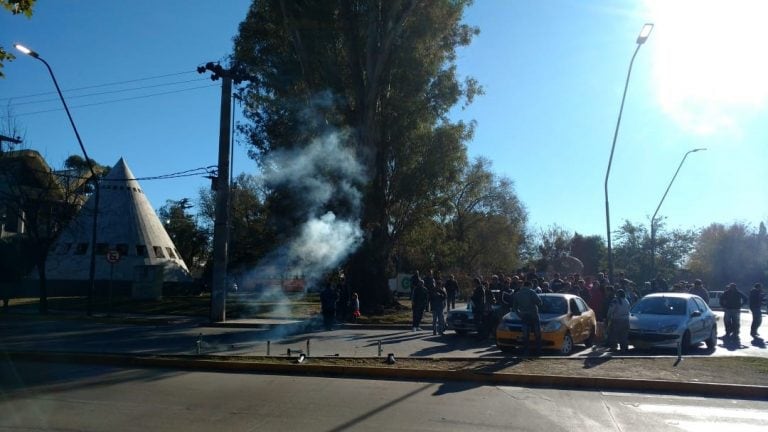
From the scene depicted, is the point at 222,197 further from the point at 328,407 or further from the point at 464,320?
the point at 328,407

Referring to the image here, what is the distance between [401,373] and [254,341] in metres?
6.19

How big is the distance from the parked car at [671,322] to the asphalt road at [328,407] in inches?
198

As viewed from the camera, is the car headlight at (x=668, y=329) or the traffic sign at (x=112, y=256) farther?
the traffic sign at (x=112, y=256)

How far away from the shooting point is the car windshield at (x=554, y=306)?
1315 centimetres

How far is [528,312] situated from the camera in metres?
11.9

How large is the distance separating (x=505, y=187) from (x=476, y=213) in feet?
11.5

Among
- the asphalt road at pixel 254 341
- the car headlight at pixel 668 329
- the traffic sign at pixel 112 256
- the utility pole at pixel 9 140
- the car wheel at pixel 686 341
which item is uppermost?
the utility pole at pixel 9 140

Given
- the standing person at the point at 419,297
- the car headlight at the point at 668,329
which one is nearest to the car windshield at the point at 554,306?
the car headlight at the point at 668,329

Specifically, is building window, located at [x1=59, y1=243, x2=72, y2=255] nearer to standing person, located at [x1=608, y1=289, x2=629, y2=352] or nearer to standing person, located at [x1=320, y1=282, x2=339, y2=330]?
standing person, located at [x1=320, y1=282, x2=339, y2=330]

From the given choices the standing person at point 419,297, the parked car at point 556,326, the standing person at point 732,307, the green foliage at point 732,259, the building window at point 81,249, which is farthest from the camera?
the green foliage at point 732,259

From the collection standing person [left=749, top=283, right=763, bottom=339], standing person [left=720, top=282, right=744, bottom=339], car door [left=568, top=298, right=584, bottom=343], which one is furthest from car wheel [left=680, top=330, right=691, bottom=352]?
standing person [left=749, top=283, right=763, bottom=339]

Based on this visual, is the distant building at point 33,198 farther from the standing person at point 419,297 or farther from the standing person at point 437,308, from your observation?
the standing person at point 437,308

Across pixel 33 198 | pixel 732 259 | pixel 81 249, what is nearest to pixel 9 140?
pixel 33 198

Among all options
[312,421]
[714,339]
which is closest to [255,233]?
[714,339]
